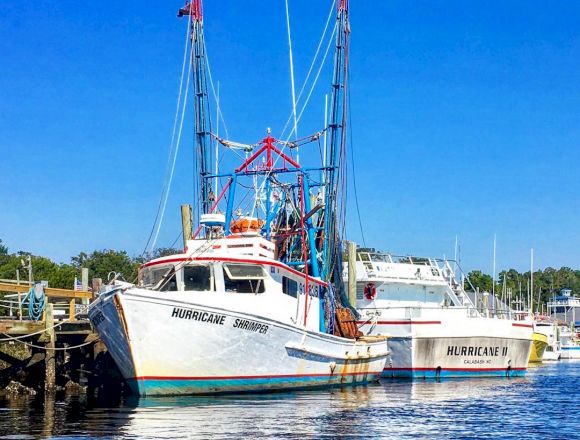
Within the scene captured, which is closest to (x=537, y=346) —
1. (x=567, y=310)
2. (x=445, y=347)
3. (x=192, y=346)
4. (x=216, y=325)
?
(x=445, y=347)

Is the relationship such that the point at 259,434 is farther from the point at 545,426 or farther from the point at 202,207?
the point at 202,207

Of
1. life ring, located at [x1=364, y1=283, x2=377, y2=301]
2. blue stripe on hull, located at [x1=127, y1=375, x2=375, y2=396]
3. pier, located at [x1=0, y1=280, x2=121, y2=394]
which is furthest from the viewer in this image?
life ring, located at [x1=364, y1=283, x2=377, y2=301]

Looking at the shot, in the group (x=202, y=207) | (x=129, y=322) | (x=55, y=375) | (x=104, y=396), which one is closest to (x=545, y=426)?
(x=129, y=322)

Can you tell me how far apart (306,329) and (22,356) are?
10.8m

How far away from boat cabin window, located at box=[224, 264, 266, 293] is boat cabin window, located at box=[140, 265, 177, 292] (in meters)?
1.76

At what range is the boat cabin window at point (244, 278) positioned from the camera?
95.1 ft

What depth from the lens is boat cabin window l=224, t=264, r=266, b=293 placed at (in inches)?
1142

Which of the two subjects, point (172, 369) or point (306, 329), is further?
point (306, 329)

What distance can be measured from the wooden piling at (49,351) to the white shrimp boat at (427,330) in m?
15.5

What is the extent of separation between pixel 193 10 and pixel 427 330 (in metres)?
20.7

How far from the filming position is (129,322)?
26062 millimetres

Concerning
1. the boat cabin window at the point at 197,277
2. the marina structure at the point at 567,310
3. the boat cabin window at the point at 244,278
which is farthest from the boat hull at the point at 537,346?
the marina structure at the point at 567,310

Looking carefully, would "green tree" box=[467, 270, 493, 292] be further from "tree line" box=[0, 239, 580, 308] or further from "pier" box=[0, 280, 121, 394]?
"pier" box=[0, 280, 121, 394]

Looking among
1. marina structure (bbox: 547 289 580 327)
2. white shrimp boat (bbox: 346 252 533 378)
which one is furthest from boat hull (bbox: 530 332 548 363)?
marina structure (bbox: 547 289 580 327)
